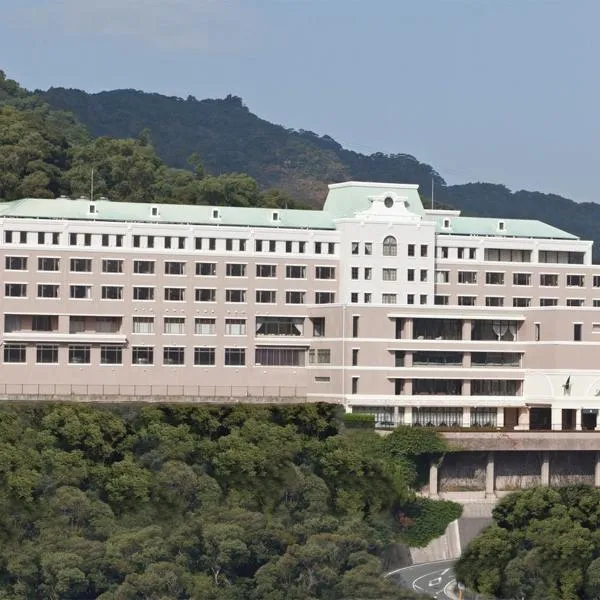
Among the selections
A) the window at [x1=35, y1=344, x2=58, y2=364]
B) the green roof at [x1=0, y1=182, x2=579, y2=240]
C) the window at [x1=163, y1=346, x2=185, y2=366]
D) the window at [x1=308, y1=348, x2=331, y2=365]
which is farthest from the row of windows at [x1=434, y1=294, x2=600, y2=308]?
the window at [x1=35, y1=344, x2=58, y2=364]

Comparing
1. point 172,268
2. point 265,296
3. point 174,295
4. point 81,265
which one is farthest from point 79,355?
point 265,296

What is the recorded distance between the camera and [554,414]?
119812mm

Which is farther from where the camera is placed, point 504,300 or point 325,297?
point 504,300

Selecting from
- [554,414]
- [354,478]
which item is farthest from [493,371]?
[354,478]

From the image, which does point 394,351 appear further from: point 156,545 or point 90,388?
point 156,545

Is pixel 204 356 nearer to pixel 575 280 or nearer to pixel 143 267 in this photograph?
pixel 143 267

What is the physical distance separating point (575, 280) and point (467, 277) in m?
7.72

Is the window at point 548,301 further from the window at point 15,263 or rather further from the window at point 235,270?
the window at point 15,263

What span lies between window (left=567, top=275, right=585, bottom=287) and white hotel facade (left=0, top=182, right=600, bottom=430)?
481cm

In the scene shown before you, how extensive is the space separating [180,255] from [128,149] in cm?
3507

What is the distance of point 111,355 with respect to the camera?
11794 centimetres

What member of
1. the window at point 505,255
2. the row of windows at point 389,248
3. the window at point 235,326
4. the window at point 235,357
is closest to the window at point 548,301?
the window at point 505,255

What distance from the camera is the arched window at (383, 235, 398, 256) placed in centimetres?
12356

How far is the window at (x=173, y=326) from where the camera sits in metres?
119
